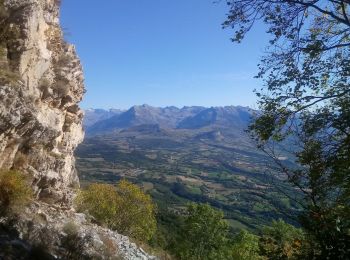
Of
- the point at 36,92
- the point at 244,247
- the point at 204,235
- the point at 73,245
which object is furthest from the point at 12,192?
the point at 204,235

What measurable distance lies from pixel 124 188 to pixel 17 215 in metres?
41.2

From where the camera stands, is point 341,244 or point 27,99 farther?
point 27,99

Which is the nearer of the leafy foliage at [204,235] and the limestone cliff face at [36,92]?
the limestone cliff face at [36,92]

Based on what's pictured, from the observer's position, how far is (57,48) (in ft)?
116

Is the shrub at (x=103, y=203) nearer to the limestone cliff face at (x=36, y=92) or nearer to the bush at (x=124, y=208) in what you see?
the bush at (x=124, y=208)

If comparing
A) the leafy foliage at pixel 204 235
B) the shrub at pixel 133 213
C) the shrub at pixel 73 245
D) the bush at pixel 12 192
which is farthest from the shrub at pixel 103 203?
the bush at pixel 12 192

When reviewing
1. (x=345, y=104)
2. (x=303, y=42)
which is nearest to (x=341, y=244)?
(x=345, y=104)

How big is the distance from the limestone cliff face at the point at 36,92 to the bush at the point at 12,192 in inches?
44.7

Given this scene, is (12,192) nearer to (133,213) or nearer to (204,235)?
(133,213)

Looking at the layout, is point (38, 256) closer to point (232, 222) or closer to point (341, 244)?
point (341, 244)

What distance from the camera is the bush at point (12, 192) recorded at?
2419 cm

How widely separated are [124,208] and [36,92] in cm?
3687

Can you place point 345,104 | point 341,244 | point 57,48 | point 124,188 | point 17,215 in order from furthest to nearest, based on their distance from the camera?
1. point 124,188
2. point 57,48
3. point 17,215
4. point 345,104
5. point 341,244

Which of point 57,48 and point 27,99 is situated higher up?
point 57,48
